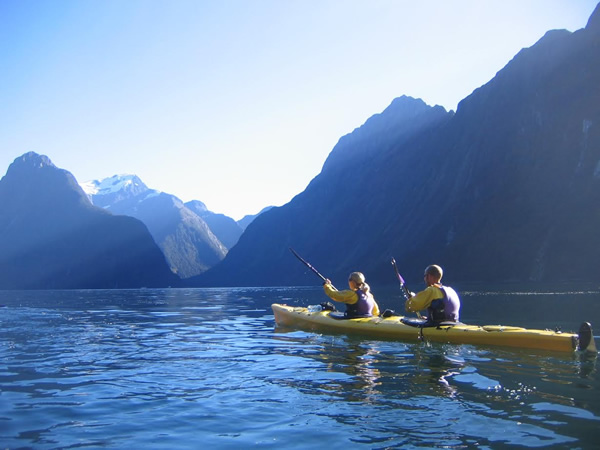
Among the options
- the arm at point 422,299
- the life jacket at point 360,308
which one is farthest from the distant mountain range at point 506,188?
the arm at point 422,299

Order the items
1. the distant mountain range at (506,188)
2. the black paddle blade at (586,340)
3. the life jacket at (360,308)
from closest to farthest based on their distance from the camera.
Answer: the black paddle blade at (586,340) → the life jacket at (360,308) → the distant mountain range at (506,188)

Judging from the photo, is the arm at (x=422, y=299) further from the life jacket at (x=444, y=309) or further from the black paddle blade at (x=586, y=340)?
the black paddle blade at (x=586, y=340)

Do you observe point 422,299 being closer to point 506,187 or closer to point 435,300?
point 435,300

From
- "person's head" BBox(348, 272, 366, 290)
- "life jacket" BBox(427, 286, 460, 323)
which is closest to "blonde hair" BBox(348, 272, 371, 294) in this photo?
"person's head" BBox(348, 272, 366, 290)

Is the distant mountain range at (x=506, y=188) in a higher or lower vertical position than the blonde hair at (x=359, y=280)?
higher

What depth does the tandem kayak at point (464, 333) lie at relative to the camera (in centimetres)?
1154

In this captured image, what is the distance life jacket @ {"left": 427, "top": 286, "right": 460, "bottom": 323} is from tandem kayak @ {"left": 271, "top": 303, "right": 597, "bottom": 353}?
0.66ft

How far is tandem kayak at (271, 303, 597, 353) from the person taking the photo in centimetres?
1154

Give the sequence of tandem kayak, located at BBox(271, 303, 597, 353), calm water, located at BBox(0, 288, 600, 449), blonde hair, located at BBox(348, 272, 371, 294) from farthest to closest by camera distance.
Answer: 1. blonde hair, located at BBox(348, 272, 371, 294)
2. tandem kayak, located at BBox(271, 303, 597, 353)
3. calm water, located at BBox(0, 288, 600, 449)

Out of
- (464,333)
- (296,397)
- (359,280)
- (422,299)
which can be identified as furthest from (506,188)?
(296,397)

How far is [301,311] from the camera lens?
19.5 meters

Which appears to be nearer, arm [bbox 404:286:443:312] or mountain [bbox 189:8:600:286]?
arm [bbox 404:286:443:312]

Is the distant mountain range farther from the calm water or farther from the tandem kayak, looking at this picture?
the calm water

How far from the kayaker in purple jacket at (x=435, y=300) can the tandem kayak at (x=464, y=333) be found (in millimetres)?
264
